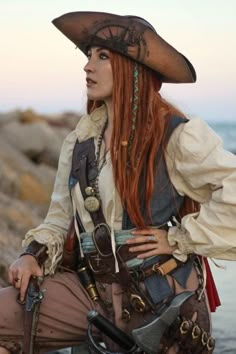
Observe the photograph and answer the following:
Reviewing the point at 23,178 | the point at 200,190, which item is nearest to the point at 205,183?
the point at 200,190

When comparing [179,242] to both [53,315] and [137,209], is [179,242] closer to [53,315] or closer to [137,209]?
[137,209]

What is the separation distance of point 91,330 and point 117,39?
117 centimetres

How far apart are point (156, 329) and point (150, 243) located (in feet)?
1.15

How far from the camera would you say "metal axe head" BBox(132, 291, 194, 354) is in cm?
377

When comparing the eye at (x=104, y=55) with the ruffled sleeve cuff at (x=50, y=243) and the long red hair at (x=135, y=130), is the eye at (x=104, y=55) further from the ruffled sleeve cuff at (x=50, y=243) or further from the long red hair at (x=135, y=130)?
the ruffled sleeve cuff at (x=50, y=243)

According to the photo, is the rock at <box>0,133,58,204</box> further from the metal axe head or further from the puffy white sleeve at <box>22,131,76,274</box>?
the metal axe head

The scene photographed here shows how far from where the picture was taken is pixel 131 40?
3.95 meters

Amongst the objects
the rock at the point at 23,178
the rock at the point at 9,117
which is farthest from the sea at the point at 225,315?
the rock at the point at 9,117

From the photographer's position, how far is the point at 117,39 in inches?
156

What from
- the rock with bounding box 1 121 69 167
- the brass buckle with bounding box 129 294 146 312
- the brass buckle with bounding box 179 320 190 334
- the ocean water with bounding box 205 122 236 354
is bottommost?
the rock with bounding box 1 121 69 167

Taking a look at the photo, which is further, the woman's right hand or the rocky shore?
the rocky shore

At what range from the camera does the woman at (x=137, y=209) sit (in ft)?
12.6

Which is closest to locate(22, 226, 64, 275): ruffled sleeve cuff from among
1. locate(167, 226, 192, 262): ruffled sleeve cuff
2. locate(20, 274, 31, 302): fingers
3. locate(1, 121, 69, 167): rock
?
locate(20, 274, 31, 302): fingers

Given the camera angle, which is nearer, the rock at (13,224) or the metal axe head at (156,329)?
the metal axe head at (156,329)
